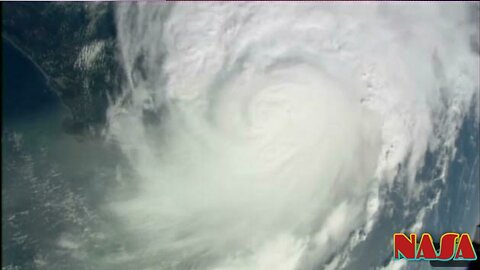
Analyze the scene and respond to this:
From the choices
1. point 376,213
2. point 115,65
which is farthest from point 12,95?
point 376,213

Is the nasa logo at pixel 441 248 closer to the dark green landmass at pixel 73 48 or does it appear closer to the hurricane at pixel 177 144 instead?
the hurricane at pixel 177 144

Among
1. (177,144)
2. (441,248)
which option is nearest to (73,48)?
(177,144)

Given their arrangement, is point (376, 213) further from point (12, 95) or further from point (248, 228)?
point (12, 95)

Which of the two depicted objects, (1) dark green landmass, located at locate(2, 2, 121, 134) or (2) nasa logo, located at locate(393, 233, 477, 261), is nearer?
(2) nasa logo, located at locate(393, 233, 477, 261)

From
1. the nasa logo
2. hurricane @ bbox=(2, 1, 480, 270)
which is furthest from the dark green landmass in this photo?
the nasa logo

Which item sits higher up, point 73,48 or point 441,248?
point 73,48

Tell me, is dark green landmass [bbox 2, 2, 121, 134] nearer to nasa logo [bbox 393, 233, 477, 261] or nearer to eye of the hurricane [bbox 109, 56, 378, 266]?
eye of the hurricane [bbox 109, 56, 378, 266]

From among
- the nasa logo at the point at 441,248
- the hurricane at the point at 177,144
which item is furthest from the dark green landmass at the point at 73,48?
the nasa logo at the point at 441,248

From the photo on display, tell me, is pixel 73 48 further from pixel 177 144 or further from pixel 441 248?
pixel 441 248
